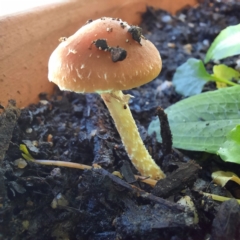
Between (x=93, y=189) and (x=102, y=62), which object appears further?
(x=93, y=189)

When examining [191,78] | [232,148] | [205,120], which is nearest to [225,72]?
[191,78]

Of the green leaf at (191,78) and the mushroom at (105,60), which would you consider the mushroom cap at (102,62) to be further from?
the green leaf at (191,78)

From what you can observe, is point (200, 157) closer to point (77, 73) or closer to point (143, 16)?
point (77, 73)

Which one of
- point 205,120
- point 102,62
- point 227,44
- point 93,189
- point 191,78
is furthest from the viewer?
point 191,78

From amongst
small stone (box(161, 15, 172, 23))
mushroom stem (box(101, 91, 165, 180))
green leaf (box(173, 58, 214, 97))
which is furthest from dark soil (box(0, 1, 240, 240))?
small stone (box(161, 15, 172, 23))

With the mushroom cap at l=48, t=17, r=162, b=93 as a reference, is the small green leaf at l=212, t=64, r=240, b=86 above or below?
below

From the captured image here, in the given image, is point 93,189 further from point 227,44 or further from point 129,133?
point 227,44

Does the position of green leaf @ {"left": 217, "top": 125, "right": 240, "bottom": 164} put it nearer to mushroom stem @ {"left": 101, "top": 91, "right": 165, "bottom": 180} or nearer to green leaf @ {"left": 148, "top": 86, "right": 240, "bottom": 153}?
green leaf @ {"left": 148, "top": 86, "right": 240, "bottom": 153}

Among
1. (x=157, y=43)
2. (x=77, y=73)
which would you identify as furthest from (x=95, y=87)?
(x=157, y=43)
